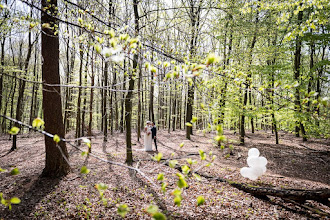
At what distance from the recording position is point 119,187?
4.84 metres

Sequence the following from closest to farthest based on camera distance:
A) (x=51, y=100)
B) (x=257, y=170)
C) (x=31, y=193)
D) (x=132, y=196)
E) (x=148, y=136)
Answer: (x=257, y=170), (x=31, y=193), (x=132, y=196), (x=51, y=100), (x=148, y=136)

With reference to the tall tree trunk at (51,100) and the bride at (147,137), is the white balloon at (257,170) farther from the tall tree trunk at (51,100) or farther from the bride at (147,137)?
the bride at (147,137)

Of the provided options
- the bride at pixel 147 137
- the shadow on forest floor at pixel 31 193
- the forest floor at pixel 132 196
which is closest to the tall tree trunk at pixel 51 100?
the shadow on forest floor at pixel 31 193

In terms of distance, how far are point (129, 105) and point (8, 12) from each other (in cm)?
662

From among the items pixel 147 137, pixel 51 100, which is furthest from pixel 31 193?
pixel 147 137

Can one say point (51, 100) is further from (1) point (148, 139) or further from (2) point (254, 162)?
(2) point (254, 162)

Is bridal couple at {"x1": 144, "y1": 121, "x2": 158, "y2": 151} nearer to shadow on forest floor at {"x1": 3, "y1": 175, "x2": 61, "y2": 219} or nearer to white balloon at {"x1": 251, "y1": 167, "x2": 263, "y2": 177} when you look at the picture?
shadow on forest floor at {"x1": 3, "y1": 175, "x2": 61, "y2": 219}

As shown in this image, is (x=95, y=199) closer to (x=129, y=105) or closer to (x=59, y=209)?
(x=59, y=209)

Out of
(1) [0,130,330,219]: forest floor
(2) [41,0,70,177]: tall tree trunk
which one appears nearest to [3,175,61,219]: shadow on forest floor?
(1) [0,130,330,219]: forest floor

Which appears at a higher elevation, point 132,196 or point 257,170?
point 257,170

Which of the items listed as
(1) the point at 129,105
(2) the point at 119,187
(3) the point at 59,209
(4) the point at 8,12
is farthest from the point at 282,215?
(4) the point at 8,12

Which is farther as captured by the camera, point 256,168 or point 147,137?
point 147,137

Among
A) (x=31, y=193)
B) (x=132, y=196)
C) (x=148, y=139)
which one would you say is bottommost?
(x=132, y=196)

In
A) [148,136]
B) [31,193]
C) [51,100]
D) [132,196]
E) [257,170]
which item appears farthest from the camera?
[148,136]
